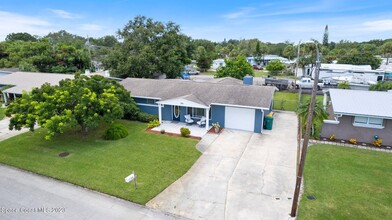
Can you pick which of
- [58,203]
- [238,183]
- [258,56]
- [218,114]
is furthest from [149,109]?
[258,56]

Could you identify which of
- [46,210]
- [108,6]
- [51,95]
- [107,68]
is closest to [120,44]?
[107,68]

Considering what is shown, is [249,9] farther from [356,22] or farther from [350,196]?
[350,196]

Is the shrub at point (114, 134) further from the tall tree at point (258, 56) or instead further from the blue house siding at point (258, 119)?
the tall tree at point (258, 56)

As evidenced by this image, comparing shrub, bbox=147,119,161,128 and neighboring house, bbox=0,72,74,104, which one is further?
neighboring house, bbox=0,72,74,104

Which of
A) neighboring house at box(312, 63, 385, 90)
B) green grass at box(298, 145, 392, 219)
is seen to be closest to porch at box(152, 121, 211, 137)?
green grass at box(298, 145, 392, 219)

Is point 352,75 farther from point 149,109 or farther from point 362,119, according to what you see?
point 149,109

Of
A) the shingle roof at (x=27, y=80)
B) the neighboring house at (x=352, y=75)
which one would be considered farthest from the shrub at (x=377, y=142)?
the shingle roof at (x=27, y=80)

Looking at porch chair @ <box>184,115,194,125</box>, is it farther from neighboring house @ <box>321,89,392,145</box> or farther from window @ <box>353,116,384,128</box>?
window @ <box>353,116,384,128</box>
